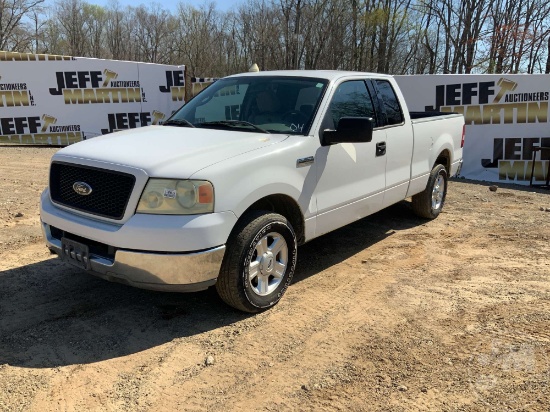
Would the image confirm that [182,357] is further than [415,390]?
Yes

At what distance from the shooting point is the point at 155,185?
3166mm

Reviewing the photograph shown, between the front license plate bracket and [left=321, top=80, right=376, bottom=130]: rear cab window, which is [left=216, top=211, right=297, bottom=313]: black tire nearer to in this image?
the front license plate bracket

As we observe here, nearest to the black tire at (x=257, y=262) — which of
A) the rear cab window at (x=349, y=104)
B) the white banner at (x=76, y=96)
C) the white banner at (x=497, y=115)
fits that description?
the rear cab window at (x=349, y=104)

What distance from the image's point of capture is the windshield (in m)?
4.20

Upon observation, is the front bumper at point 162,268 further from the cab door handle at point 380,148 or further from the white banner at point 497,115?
the white banner at point 497,115

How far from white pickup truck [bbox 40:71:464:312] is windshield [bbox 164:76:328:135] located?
0.01 meters

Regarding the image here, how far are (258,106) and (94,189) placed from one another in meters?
1.77

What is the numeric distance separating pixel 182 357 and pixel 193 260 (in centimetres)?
66

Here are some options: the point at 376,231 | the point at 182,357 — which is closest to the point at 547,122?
the point at 376,231

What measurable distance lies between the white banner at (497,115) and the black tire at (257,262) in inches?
320

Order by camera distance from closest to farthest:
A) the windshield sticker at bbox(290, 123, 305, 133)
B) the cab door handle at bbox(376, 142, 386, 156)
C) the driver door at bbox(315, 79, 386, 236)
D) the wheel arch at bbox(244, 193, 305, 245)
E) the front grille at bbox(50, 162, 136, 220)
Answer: the front grille at bbox(50, 162, 136, 220) → the wheel arch at bbox(244, 193, 305, 245) → the windshield sticker at bbox(290, 123, 305, 133) → the driver door at bbox(315, 79, 386, 236) → the cab door handle at bbox(376, 142, 386, 156)

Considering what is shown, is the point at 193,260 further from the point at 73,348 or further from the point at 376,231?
the point at 376,231

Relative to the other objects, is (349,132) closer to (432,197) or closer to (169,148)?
(169,148)

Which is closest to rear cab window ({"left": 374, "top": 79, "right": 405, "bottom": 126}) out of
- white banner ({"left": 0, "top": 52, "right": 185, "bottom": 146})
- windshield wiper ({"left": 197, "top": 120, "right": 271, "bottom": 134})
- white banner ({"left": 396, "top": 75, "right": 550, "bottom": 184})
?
windshield wiper ({"left": 197, "top": 120, "right": 271, "bottom": 134})
